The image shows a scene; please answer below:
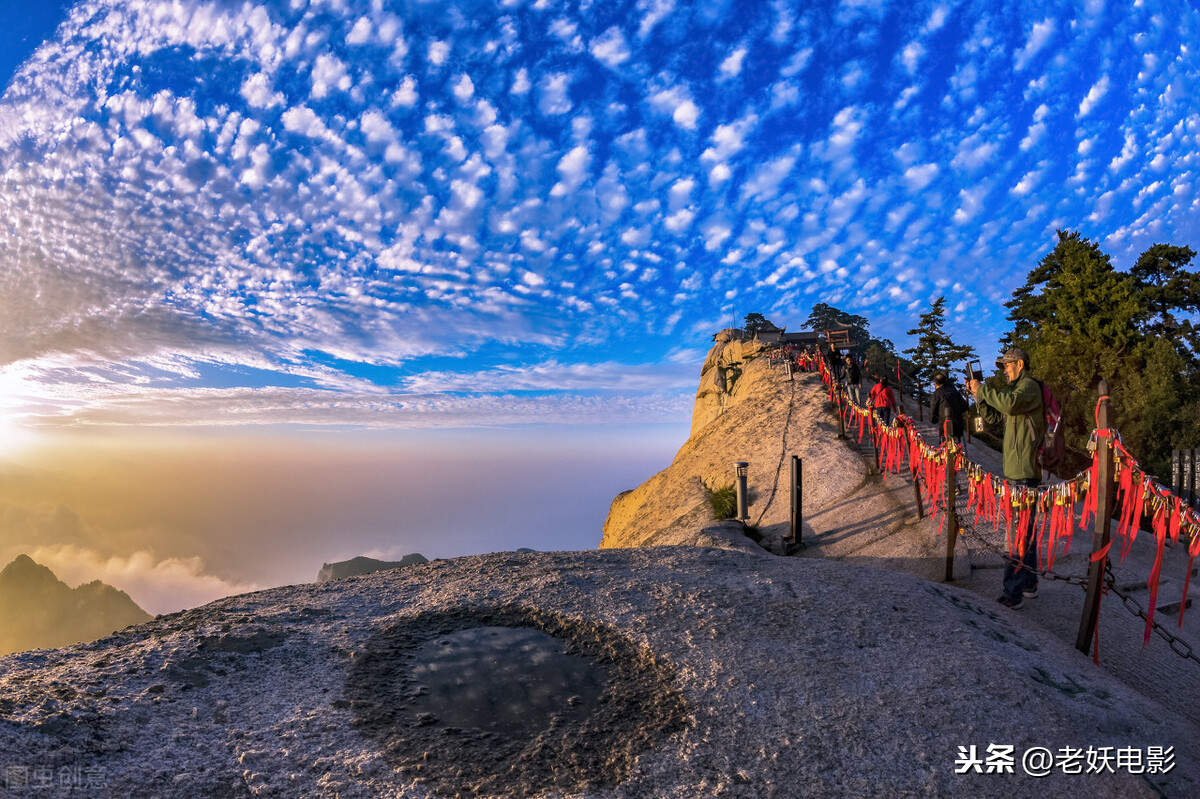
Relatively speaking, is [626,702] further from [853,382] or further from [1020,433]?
[853,382]

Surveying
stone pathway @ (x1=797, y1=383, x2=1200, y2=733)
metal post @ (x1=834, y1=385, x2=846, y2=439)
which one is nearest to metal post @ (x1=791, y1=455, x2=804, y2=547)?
stone pathway @ (x1=797, y1=383, x2=1200, y2=733)

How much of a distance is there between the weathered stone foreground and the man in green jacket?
29.9 inches

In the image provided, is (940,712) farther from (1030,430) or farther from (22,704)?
(22,704)

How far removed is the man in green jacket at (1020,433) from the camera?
6.51 m

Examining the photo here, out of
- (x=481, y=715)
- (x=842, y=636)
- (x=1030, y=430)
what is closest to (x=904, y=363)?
(x=1030, y=430)

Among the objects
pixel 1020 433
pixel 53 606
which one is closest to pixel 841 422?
pixel 1020 433

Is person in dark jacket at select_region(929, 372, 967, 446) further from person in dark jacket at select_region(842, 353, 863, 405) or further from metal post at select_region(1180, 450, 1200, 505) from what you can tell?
metal post at select_region(1180, 450, 1200, 505)

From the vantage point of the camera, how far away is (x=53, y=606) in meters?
165

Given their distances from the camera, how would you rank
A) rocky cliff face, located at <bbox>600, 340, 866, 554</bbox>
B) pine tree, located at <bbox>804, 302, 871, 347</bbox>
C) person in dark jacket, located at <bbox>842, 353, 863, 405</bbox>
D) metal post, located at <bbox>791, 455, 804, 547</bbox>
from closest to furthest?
metal post, located at <bbox>791, 455, 804, 547</bbox>, rocky cliff face, located at <bbox>600, 340, 866, 554</bbox>, person in dark jacket, located at <bbox>842, 353, 863, 405</bbox>, pine tree, located at <bbox>804, 302, 871, 347</bbox>

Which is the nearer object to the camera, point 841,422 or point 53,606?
point 841,422

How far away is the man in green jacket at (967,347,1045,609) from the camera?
6.51m

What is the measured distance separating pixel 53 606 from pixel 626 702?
238 metres

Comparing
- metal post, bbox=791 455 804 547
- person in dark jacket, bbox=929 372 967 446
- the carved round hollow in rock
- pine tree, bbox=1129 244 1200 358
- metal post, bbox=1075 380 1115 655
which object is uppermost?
pine tree, bbox=1129 244 1200 358

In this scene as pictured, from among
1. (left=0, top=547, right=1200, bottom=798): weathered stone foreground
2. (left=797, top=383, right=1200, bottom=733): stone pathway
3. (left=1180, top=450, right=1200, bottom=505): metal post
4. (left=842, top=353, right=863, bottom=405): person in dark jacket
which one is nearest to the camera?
(left=0, top=547, right=1200, bottom=798): weathered stone foreground
